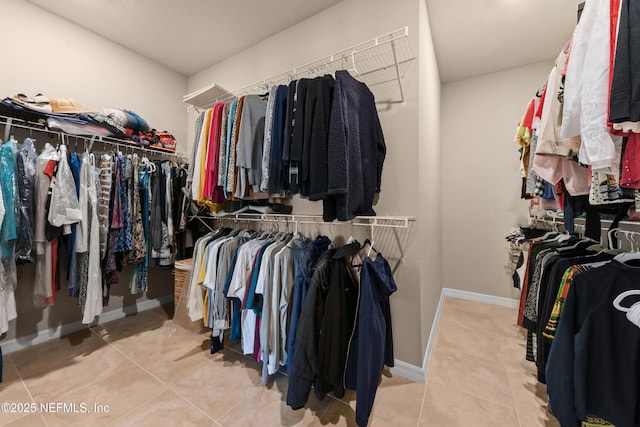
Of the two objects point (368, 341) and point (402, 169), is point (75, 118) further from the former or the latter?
point (368, 341)

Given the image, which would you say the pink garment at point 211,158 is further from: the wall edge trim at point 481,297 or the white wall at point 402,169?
the wall edge trim at point 481,297

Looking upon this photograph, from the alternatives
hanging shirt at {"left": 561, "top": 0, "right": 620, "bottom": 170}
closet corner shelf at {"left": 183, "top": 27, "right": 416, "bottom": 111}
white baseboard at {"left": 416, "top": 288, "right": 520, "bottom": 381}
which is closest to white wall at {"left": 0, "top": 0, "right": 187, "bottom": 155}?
closet corner shelf at {"left": 183, "top": 27, "right": 416, "bottom": 111}

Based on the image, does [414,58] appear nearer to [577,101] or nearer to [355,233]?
[577,101]

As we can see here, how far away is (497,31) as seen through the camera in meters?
2.13

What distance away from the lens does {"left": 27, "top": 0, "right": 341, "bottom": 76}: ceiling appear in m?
1.92

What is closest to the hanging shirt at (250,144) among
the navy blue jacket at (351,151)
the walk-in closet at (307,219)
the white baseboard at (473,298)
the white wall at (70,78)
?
the walk-in closet at (307,219)

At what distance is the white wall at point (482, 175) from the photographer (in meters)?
2.69

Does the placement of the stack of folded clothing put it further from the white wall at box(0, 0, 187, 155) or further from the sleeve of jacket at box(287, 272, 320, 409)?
the sleeve of jacket at box(287, 272, 320, 409)

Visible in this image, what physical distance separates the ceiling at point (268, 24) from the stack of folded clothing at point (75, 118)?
81 cm

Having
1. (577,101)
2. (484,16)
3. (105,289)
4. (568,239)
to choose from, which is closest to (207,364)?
(105,289)

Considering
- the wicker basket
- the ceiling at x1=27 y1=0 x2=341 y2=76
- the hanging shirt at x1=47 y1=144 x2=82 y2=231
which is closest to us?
the hanging shirt at x1=47 y1=144 x2=82 y2=231

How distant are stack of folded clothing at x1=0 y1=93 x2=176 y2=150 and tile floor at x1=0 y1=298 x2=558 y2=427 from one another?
5.72 ft

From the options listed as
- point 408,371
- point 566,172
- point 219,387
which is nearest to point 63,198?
point 219,387

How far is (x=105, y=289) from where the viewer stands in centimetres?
199
